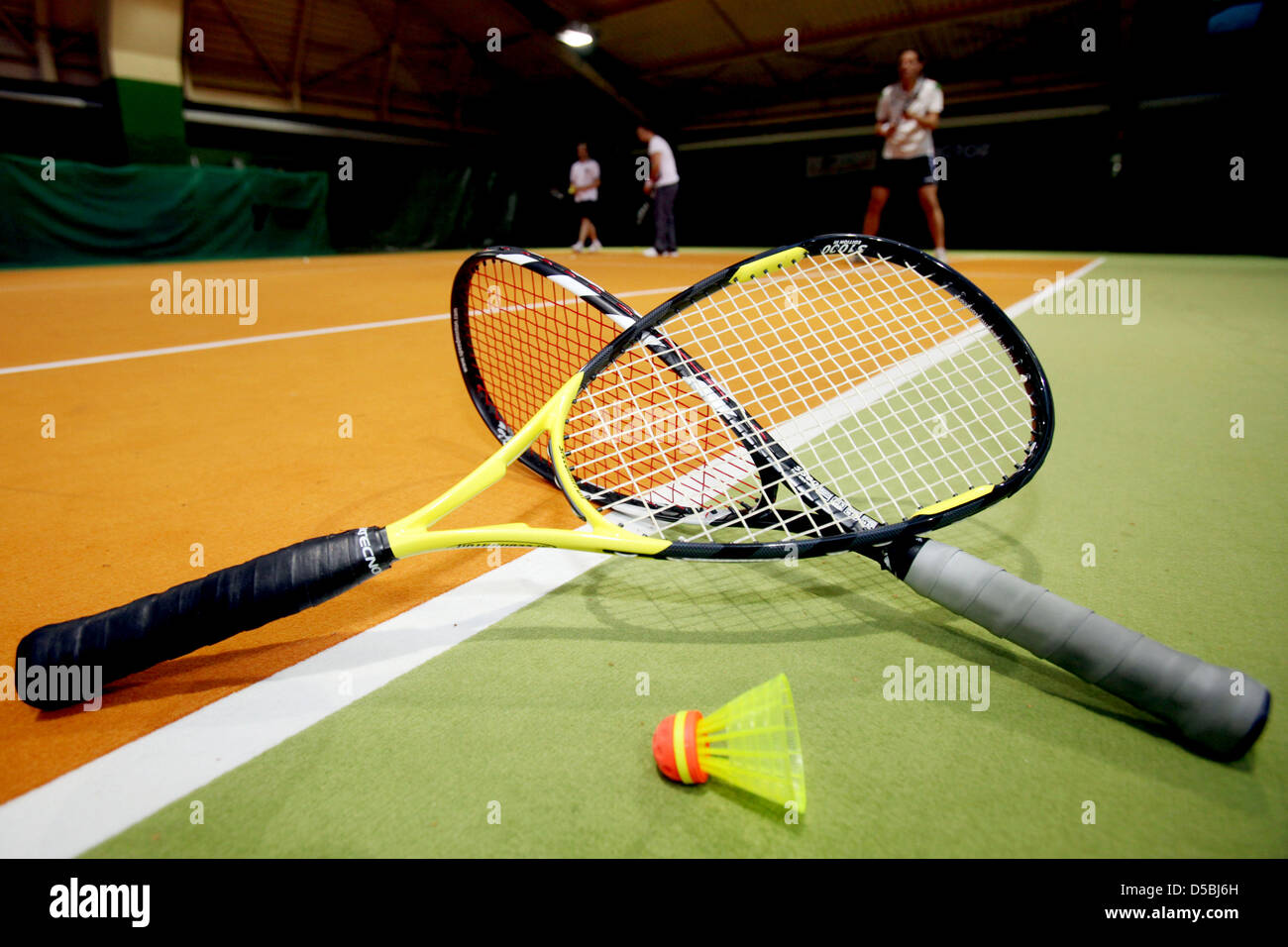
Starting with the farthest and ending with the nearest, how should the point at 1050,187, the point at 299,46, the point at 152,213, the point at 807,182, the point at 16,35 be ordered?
the point at 807,182 → the point at 299,46 → the point at 1050,187 → the point at 16,35 → the point at 152,213

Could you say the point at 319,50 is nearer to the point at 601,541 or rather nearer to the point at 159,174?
the point at 159,174

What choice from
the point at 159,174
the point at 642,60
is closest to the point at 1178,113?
the point at 642,60

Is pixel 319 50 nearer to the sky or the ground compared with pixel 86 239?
nearer to the sky

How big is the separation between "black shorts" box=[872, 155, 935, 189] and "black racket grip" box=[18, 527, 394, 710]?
24.4ft

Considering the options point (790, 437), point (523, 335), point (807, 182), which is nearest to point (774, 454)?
point (790, 437)

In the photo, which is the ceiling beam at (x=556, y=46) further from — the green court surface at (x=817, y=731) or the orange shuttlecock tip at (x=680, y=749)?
the orange shuttlecock tip at (x=680, y=749)

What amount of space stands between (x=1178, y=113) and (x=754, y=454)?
14.2 m

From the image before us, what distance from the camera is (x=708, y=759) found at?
817mm

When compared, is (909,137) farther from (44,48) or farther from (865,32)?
(44,48)

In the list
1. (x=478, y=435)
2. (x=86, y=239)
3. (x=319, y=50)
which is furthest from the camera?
(x=319, y=50)

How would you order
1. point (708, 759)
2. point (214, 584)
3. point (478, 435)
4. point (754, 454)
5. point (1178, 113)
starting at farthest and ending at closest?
point (1178, 113) → point (478, 435) → point (754, 454) → point (214, 584) → point (708, 759)

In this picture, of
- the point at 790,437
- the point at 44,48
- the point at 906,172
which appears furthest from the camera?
the point at 44,48

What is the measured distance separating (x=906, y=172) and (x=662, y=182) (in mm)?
3967

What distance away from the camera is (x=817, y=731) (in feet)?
3.02
